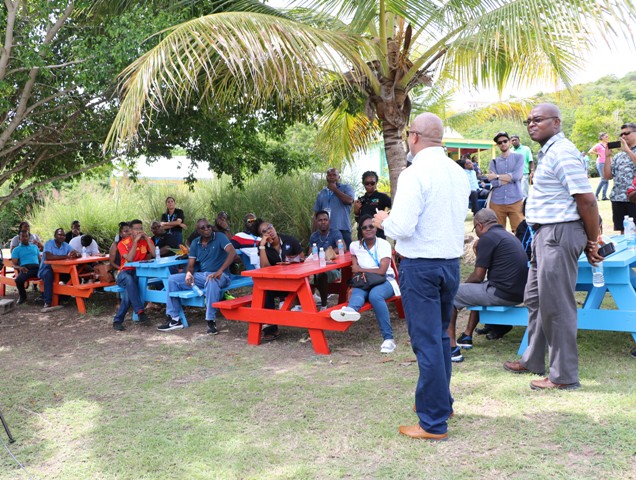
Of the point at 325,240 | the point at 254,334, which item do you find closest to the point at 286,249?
the point at 325,240

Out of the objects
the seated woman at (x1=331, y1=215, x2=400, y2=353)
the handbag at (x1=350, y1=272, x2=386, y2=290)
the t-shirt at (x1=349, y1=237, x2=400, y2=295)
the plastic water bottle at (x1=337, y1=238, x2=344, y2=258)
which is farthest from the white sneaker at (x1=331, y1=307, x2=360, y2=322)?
the plastic water bottle at (x1=337, y1=238, x2=344, y2=258)

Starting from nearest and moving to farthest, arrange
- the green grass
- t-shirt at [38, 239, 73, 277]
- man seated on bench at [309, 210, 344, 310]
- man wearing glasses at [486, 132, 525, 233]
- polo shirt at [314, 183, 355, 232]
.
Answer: the green grass
man seated on bench at [309, 210, 344, 310]
polo shirt at [314, 183, 355, 232]
man wearing glasses at [486, 132, 525, 233]
t-shirt at [38, 239, 73, 277]

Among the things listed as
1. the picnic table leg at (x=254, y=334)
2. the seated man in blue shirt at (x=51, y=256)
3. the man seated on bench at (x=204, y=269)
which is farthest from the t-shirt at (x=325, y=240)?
the seated man in blue shirt at (x=51, y=256)

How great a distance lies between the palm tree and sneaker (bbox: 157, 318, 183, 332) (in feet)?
7.51

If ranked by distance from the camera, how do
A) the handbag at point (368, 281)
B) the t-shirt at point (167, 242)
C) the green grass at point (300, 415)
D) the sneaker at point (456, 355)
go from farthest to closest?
the t-shirt at point (167, 242), the handbag at point (368, 281), the sneaker at point (456, 355), the green grass at point (300, 415)

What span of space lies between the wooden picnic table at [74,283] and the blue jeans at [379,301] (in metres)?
4.60

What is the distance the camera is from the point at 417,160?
3.55 m

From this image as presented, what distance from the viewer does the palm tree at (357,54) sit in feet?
19.7

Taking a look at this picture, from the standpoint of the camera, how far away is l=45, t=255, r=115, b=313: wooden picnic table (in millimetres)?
9070

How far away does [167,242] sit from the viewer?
32.0ft

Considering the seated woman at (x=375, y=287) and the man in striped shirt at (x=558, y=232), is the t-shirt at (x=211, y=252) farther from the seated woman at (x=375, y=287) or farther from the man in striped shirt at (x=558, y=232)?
the man in striped shirt at (x=558, y=232)

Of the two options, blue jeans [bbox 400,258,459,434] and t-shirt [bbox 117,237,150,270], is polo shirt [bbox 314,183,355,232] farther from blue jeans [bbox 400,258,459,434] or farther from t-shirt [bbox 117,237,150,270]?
blue jeans [bbox 400,258,459,434]

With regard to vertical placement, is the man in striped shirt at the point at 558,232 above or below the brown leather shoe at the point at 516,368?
above

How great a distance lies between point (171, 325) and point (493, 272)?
13.8 feet
